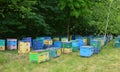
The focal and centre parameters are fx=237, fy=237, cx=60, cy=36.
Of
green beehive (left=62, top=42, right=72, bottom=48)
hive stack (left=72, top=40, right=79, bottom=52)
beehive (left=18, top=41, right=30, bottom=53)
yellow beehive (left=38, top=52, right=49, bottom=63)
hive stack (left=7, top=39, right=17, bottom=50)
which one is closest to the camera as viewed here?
yellow beehive (left=38, top=52, right=49, bottom=63)

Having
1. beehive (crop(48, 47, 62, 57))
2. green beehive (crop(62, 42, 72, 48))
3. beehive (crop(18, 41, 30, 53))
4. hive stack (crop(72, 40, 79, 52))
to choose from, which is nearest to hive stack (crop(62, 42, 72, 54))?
green beehive (crop(62, 42, 72, 48))

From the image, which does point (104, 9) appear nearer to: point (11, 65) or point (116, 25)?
point (116, 25)

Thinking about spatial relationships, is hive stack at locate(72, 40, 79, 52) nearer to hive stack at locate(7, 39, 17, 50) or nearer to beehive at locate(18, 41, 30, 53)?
beehive at locate(18, 41, 30, 53)

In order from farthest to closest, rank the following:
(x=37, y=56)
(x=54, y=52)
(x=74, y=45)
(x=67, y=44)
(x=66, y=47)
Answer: (x=74, y=45) < (x=66, y=47) < (x=67, y=44) < (x=54, y=52) < (x=37, y=56)

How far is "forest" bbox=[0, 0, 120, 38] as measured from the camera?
19.4 metres

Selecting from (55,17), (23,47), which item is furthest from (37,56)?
(55,17)

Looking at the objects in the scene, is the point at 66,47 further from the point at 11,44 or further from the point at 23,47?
the point at 11,44

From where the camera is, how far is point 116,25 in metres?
20.1

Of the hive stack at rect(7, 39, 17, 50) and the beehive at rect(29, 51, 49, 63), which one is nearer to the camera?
the beehive at rect(29, 51, 49, 63)

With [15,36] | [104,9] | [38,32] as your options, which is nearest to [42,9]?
[38,32]

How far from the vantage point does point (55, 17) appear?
24.3 meters

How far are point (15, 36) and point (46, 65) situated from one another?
10.5 metres

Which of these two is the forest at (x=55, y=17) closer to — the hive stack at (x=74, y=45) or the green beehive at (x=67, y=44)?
the hive stack at (x=74, y=45)

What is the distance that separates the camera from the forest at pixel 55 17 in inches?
763
